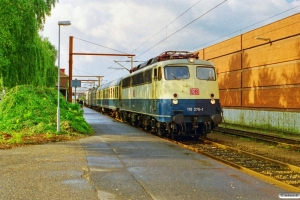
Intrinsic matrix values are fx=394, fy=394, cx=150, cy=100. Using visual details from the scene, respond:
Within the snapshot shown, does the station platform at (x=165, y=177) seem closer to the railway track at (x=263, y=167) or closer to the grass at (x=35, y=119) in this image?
the railway track at (x=263, y=167)

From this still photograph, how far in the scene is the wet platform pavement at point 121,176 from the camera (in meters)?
7.23

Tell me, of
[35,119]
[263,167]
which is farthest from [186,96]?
[35,119]

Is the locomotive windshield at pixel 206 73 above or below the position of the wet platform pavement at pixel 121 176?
above

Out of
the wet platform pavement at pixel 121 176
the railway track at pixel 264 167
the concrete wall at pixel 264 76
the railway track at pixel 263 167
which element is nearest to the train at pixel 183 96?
the railway track at pixel 263 167

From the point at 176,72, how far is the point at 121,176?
27.8ft

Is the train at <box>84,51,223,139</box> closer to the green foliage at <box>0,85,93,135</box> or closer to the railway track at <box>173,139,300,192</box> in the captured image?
the railway track at <box>173,139,300,192</box>

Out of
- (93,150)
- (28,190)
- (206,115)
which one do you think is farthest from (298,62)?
(28,190)

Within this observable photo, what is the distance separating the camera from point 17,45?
906 inches

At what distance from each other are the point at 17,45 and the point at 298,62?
15878mm

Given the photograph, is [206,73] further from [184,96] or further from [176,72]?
[184,96]

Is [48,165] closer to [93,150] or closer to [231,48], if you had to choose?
[93,150]

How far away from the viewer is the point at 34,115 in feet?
64.0

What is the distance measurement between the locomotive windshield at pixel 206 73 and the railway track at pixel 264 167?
11.3 ft

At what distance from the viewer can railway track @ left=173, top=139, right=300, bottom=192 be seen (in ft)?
27.7
